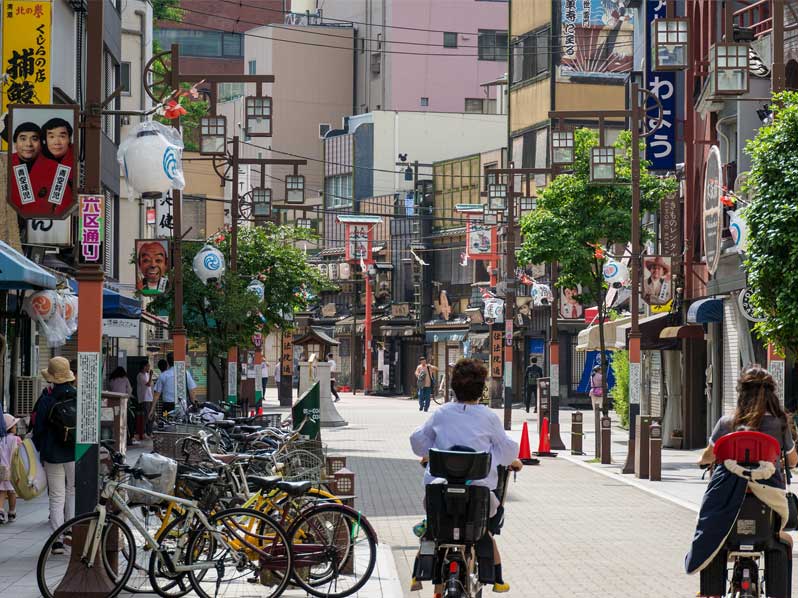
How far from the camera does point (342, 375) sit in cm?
9731

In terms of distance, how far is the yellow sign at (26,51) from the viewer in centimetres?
2505

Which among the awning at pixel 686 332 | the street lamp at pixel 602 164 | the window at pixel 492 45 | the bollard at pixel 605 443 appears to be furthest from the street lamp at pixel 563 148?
the window at pixel 492 45

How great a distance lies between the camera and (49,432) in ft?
50.7

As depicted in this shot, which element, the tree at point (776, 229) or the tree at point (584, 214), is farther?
the tree at point (584, 214)

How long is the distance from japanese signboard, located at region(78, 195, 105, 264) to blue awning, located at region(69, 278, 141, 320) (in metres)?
15.0

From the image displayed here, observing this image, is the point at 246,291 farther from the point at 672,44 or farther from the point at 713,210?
the point at 672,44

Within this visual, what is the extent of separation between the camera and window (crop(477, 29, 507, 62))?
106 m

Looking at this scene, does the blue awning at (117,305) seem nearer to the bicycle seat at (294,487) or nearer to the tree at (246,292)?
the tree at (246,292)

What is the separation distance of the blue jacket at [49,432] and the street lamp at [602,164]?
658 inches

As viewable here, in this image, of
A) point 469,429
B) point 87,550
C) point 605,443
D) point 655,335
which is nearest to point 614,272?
point 655,335

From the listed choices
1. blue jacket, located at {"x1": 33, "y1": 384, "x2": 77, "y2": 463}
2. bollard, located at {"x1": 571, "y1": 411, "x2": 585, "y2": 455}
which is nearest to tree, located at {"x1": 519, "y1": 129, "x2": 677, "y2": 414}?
bollard, located at {"x1": 571, "y1": 411, "x2": 585, "y2": 455}

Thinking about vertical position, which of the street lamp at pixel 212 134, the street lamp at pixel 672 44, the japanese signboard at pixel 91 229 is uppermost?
the street lamp at pixel 672 44

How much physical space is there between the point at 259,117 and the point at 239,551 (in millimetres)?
21864

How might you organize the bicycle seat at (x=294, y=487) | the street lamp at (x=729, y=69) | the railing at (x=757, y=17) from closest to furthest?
1. the bicycle seat at (x=294, y=487)
2. the street lamp at (x=729, y=69)
3. the railing at (x=757, y=17)
